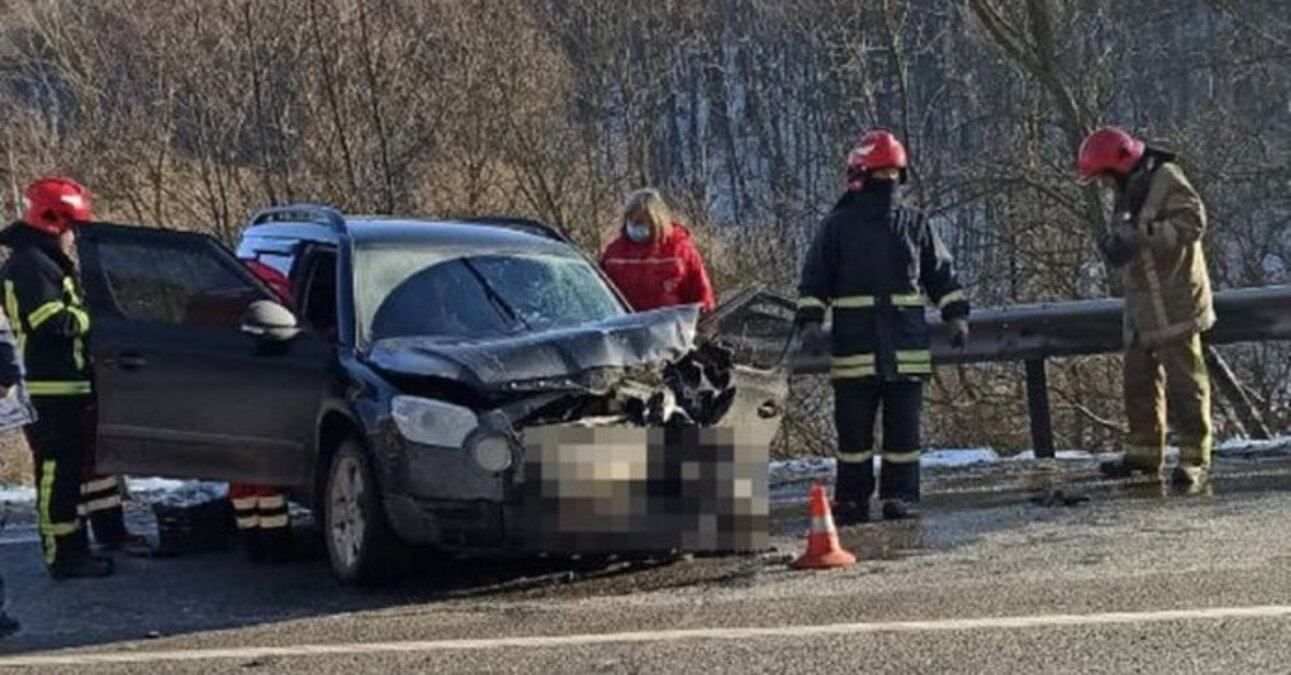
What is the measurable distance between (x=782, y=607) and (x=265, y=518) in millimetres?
2954

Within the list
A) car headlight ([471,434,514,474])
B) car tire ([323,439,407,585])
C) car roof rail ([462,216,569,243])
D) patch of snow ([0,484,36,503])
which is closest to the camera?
car headlight ([471,434,514,474])

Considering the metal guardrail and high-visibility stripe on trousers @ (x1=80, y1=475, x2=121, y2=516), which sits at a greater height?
the metal guardrail

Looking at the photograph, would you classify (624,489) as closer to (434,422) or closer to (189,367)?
(434,422)

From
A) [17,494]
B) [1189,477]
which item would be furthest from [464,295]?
[17,494]

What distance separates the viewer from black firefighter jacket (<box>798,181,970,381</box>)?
334 inches

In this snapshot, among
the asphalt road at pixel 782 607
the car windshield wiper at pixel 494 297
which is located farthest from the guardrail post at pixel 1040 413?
the car windshield wiper at pixel 494 297

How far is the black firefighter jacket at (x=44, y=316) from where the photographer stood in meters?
7.83

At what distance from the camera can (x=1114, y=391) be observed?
611 inches

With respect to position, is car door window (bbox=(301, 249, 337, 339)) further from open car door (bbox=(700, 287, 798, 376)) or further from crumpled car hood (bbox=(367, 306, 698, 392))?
open car door (bbox=(700, 287, 798, 376))

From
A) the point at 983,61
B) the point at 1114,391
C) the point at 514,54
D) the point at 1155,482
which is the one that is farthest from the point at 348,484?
the point at 983,61

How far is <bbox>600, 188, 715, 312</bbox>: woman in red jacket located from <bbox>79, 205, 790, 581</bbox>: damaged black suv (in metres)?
0.87

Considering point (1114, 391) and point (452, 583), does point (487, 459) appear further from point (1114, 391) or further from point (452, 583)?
point (1114, 391)

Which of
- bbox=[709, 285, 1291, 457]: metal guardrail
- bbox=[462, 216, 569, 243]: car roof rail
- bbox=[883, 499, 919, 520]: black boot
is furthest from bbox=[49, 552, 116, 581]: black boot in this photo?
bbox=[709, 285, 1291, 457]: metal guardrail

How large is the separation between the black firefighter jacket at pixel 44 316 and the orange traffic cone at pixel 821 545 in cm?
342
